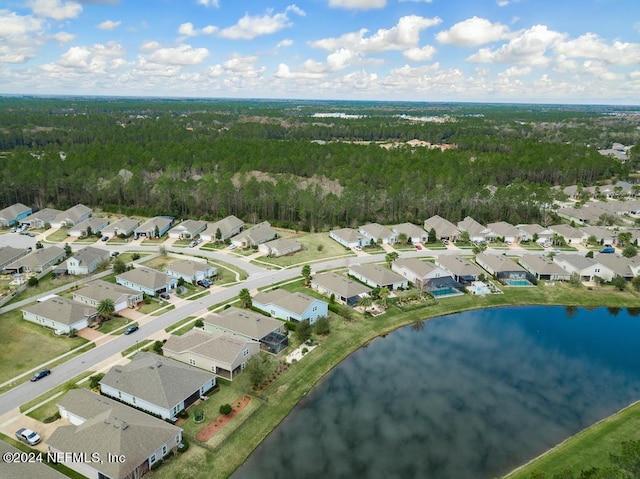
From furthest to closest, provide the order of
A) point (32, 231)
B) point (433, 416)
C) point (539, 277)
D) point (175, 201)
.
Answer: point (175, 201) < point (32, 231) < point (539, 277) < point (433, 416)

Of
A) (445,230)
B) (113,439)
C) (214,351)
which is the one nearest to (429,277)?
(445,230)

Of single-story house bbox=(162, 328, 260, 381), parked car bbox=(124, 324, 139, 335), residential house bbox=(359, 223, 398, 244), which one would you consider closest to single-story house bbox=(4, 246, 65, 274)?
parked car bbox=(124, 324, 139, 335)

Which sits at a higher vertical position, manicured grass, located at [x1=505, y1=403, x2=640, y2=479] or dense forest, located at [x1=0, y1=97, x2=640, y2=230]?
dense forest, located at [x1=0, y1=97, x2=640, y2=230]

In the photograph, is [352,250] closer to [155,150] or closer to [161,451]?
[161,451]

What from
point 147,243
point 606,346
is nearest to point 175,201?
point 147,243

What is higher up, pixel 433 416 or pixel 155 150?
pixel 155 150

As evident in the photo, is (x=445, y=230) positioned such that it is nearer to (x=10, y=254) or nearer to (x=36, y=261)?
(x=36, y=261)

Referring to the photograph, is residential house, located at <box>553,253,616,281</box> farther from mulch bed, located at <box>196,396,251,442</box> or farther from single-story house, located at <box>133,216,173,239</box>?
single-story house, located at <box>133,216,173,239</box>
